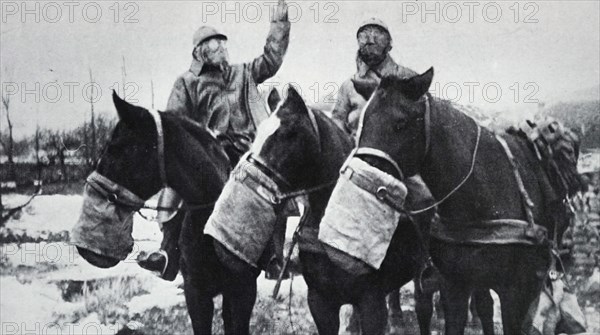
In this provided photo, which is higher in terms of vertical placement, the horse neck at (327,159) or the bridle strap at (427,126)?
the bridle strap at (427,126)

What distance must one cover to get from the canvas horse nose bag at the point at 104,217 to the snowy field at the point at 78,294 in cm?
59

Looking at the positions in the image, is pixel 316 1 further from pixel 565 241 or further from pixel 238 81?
pixel 565 241

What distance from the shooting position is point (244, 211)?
133 inches

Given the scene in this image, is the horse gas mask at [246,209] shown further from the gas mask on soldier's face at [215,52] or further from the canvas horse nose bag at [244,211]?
the gas mask on soldier's face at [215,52]

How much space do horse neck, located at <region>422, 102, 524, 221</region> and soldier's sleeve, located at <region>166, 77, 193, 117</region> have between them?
1.91m

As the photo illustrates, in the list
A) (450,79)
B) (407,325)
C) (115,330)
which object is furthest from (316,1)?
(115,330)

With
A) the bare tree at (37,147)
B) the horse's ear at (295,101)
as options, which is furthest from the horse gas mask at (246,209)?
the bare tree at (37,147)

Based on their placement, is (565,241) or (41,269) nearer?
(565,241)

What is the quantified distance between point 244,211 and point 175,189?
61 cm

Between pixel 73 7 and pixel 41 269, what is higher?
pixel 73 7

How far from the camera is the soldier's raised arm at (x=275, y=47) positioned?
4.50 m

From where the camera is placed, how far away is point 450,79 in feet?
15.0

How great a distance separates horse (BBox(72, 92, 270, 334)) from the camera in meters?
3.71

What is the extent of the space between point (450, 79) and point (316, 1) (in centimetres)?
103
